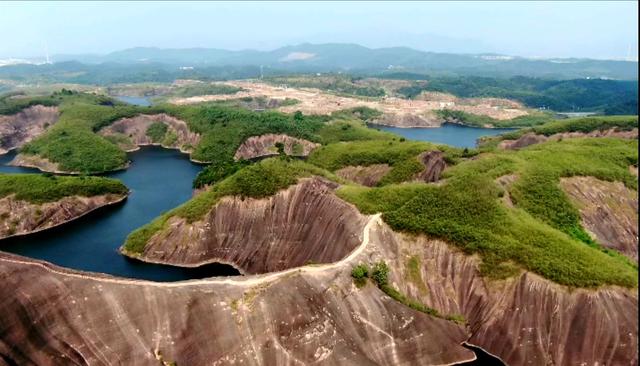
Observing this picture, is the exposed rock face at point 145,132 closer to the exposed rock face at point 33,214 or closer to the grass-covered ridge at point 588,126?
the exposed rock face at point 33,214

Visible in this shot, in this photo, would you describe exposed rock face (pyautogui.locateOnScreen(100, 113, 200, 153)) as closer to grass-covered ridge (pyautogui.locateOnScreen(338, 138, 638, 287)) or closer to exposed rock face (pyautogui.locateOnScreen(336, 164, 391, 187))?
exposed rock face (pyautogui.locateOnScreen(336, 164, 391, 187))

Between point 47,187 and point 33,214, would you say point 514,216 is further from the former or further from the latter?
point 47,187

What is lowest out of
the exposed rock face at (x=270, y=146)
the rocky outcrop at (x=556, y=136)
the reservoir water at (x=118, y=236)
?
the reservoir water at (x=118, y=236)

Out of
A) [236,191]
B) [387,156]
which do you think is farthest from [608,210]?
[236,191]

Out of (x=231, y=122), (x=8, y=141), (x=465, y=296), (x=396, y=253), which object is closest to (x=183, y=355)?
(x=396, y=253)

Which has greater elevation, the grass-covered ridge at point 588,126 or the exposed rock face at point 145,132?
the grass-covered ridge at point 588,126

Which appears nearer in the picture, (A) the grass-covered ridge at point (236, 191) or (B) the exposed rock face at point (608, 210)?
(B) the exposed rock face at point (608, 210)

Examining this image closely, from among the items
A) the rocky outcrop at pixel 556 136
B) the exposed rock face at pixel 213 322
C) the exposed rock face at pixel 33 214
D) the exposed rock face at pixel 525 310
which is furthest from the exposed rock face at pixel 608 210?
the exposed rock face at pixel 33 214

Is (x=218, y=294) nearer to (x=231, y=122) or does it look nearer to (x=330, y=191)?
(x=330, y=191)
